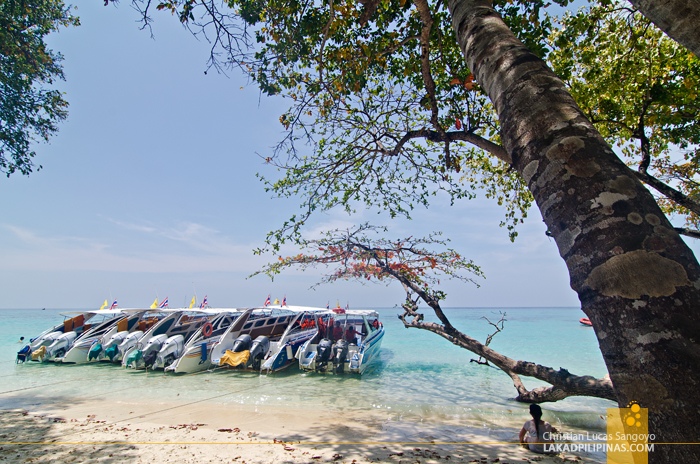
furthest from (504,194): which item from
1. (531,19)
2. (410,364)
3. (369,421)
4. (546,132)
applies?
(410,364)

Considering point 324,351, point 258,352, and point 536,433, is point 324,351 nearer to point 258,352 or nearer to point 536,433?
point 258,352

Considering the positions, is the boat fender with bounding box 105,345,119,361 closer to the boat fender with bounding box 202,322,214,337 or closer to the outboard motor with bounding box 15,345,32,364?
the outboard motor with bounding box 15,345,32,364

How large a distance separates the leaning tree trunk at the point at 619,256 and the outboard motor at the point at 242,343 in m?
14.4

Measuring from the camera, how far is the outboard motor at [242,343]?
13.6 meters

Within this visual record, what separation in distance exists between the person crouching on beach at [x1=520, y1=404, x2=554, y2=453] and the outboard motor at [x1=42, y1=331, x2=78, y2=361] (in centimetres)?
2015

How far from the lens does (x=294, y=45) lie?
16.9 feet

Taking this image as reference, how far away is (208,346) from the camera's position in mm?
14617

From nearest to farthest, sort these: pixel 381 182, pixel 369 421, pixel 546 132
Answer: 1. pixel 546 132
2. pixel 381 182
3. pixel 369 421

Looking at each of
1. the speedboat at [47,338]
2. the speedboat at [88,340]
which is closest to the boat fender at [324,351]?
the speedboat at [88,340]

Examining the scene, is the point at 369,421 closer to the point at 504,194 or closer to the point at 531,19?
the point at 504,194

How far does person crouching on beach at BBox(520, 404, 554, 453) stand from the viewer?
19.6 feet

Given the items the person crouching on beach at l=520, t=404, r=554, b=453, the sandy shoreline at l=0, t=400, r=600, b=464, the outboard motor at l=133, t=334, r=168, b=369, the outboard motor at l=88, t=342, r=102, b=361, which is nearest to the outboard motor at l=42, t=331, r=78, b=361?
the outboard motor at l=88, t=342, r=102, b=361

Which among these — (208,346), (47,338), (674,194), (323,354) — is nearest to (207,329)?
(208,346)

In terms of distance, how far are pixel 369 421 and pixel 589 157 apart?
330 inches
